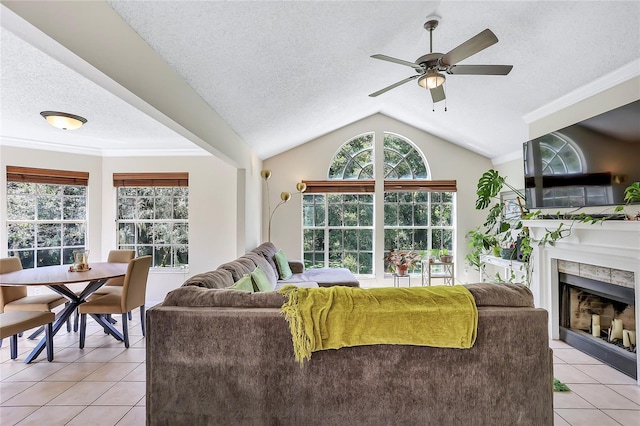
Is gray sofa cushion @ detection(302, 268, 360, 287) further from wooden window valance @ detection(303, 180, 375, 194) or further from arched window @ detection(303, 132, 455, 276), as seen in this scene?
wooden window valance @ detection(303, 180, 375, 194)

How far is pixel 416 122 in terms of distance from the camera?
17.7 feet

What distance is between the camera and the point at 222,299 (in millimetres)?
1801

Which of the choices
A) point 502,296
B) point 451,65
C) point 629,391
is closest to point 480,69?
point 451,65

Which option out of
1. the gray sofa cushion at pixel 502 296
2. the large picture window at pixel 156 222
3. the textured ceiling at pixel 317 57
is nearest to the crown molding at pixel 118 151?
the textured ceiling at pixel 317 57

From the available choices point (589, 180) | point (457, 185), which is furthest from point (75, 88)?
point (457, 185)

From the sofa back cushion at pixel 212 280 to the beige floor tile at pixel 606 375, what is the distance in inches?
118

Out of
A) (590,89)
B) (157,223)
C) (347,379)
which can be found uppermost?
(590,89)

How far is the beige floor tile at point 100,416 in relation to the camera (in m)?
2.01

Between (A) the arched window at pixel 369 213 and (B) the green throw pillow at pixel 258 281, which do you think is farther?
(A) the arched window at pixel 369 213

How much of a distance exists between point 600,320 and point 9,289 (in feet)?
18.9

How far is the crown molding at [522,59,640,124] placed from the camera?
8.34 feet

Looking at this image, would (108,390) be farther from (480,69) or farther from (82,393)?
(480,69)

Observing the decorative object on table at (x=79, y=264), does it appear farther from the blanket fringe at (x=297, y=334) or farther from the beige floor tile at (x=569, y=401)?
the beige floor tile at (x=569, y=401)

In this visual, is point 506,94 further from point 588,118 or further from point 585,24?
point 585,24
